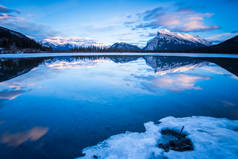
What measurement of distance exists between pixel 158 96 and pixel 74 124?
501 centimetres

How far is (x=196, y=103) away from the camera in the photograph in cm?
654

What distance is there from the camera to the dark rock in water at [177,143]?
3330mm

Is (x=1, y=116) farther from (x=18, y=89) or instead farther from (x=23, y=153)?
(x=18, y=89)

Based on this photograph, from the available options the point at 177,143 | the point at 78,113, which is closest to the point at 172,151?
the point at 177,143

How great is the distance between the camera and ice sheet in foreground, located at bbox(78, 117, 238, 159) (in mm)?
3111

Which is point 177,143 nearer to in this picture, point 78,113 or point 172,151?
point 172,151

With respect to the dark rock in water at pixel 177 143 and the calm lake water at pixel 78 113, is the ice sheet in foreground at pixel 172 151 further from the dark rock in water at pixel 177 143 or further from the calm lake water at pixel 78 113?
the calm lake water at pixel 78 113

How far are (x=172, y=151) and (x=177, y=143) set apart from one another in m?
0.40

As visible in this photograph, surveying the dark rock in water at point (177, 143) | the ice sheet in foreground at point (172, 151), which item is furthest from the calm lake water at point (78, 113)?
the dark rock in water at point (177, 143)

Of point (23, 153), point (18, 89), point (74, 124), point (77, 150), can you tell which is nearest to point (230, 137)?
point (77, 150)

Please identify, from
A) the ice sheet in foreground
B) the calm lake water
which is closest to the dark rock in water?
the ice sheet in foreground

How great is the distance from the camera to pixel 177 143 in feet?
11.5

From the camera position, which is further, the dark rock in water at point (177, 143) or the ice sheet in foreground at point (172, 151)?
the dark rock in water at point (177, 143)

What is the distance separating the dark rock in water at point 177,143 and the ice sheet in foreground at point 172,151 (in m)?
0.12
